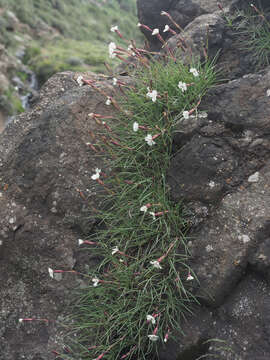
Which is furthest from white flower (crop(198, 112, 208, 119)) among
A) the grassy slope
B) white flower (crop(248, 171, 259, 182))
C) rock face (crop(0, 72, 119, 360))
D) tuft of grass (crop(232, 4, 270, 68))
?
the grassy slope

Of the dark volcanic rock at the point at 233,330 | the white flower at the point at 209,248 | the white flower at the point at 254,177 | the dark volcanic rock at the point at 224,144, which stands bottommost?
the dark volcanic rock at the point at 233,330

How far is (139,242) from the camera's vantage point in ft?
10.4

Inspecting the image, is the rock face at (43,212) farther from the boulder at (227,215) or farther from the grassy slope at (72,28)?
the grassy slope at (72,28)

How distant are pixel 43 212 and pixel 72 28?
1066 inches

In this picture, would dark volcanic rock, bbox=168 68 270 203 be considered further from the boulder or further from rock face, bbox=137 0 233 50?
rock face, bbox=137 0 233 50

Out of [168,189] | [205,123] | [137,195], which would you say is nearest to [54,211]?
[137,195]

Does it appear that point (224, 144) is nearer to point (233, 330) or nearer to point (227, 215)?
point (227, 215)

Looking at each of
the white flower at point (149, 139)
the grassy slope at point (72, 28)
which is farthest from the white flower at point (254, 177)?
the grassy slope at point (72, 28)

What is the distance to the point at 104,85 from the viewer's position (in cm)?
427

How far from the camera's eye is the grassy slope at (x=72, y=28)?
17.5 metres

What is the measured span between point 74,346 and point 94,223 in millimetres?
1225

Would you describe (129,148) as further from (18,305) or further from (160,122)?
(18,305)

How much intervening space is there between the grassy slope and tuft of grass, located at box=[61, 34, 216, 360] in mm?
11928

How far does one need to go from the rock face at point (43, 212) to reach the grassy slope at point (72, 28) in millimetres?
11553
